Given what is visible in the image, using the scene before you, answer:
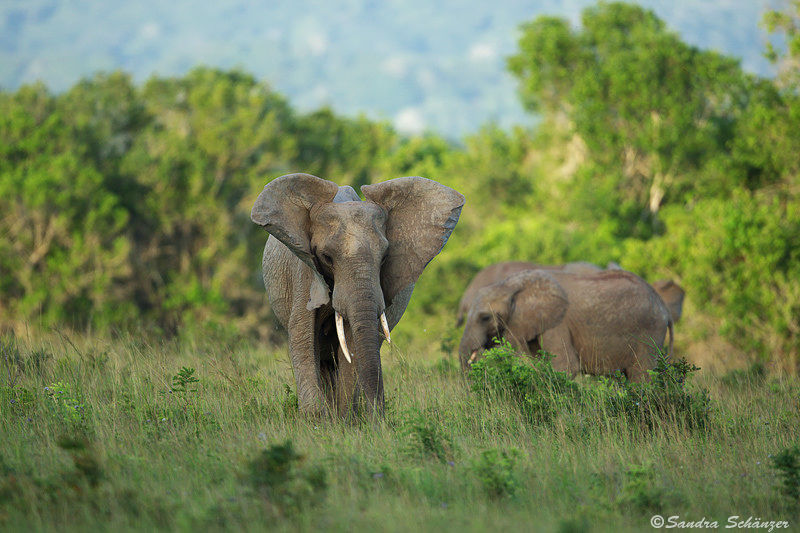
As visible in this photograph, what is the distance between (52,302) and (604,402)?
2722 cm

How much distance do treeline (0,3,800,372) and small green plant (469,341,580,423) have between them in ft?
54.2

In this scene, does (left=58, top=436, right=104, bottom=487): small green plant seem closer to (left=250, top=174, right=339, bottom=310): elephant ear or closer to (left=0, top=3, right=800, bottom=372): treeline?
(left=250, top=174, right=339, bottom=310): elephant ear

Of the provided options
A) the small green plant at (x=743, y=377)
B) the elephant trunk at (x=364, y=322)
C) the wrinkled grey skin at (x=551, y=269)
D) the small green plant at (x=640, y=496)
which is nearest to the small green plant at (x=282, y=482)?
the small green plant at (x=640, y=496)

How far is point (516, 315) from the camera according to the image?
1076 centimetres

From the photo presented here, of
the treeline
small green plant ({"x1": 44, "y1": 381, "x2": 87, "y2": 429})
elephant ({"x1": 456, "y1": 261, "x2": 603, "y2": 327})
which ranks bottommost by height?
small green plant ({"x1": 44, "y1": 381, "x2": 87, "y2": 429})

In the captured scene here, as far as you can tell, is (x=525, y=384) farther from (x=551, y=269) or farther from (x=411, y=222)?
(x=551, y=269)

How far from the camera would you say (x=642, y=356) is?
10734mm

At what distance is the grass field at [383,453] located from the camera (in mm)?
4672

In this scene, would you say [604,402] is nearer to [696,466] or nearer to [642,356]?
[696,466]

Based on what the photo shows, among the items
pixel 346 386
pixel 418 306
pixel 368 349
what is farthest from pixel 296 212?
pixel 418 306

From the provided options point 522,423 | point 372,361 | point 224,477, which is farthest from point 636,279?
point 224,477

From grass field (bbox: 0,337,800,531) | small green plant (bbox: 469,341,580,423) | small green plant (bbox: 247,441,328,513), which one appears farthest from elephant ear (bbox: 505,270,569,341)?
small green plant (bbox: 247,441,328,513)

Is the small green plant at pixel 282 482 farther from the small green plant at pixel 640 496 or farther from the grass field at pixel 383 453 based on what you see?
the small green plant at pixel 640 496

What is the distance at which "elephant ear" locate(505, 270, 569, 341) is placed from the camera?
10695 millimetres
